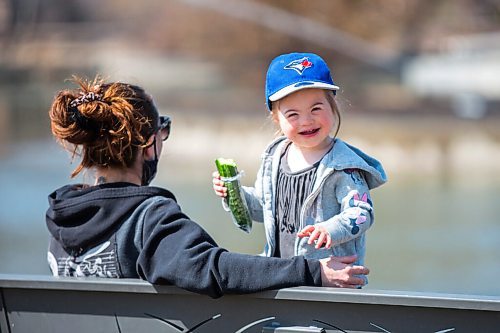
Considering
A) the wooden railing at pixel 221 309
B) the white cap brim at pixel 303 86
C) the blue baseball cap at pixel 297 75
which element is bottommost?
the wooden railing at pixel 221 309

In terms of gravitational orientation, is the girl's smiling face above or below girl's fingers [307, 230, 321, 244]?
above

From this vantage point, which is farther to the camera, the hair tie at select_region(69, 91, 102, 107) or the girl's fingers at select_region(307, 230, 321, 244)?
the hair tie at select_region(69, 91, 102, 107)

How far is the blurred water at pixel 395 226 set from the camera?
24.6ft

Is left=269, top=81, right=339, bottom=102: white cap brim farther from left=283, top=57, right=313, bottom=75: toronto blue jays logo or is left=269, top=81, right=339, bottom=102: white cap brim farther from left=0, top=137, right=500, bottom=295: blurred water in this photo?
left=0, top=137, right=500, bottom=295: blurred water

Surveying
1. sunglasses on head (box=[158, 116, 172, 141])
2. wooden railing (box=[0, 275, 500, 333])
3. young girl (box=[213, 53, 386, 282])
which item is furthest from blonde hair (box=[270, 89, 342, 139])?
wooden railing (box=[0, 275, 500, 333])

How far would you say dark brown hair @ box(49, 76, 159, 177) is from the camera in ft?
7.03

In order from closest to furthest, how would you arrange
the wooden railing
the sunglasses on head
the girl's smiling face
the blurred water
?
the wooden railing
the girl's smiling face
the sunglasses on head
the blurred water

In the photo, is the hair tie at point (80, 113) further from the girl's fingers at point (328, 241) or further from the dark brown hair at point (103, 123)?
the girl's fingers at point (328, 241)

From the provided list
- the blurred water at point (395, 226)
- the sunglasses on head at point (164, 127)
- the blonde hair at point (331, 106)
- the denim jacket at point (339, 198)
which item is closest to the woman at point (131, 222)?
the sunglasses on head at point (164, 127)

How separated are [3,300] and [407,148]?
12.5 meters

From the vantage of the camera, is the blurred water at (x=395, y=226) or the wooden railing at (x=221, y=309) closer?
the wooden railing at (x=221, y=309)

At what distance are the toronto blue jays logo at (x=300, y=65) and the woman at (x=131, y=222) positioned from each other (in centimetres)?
36

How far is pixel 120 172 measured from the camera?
220 cm

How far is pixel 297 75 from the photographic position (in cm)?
209
